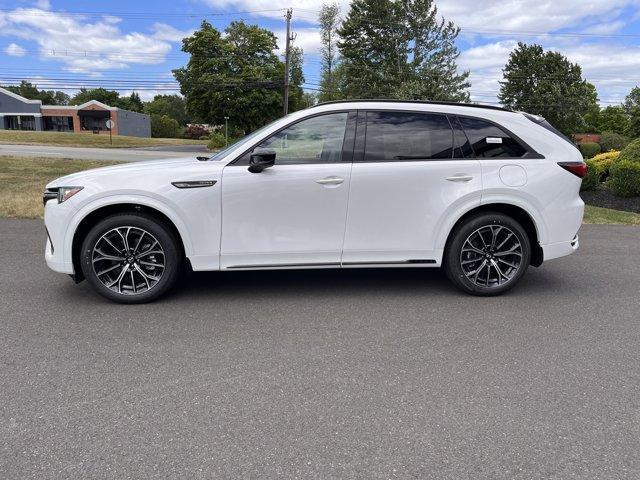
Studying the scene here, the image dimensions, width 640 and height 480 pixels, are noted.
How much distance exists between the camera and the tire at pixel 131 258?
15.0 feet

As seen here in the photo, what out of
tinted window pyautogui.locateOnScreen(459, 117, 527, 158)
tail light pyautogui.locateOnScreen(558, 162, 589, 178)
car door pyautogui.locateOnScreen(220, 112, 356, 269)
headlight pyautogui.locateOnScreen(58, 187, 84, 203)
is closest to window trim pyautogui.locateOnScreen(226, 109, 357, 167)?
car door pyautogui.locateOnScreen(220, 112, 356, 269)

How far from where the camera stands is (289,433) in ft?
9.05

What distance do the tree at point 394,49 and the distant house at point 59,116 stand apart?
40.4 meters

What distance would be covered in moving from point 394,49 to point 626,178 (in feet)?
124

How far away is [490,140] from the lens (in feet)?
16.5

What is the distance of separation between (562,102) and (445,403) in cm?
5198

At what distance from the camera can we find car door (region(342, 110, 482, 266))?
476 centimetres

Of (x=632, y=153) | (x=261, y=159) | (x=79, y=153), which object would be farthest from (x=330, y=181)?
(x=79, y=153)

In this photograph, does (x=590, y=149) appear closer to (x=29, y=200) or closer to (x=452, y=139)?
(x=29, y=200)

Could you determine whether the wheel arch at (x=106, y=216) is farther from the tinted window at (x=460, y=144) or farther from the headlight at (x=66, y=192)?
the tinted window at (x=460, y=144)

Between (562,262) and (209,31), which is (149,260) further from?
(209,31)

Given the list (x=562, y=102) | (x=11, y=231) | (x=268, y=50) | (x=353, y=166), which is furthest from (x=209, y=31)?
(x=353, y=166)

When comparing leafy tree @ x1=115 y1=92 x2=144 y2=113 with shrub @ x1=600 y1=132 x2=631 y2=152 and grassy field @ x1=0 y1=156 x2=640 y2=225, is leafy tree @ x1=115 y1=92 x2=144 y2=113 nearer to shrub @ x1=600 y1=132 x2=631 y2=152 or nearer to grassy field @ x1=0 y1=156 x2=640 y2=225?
shrub @ x1=600 y1=132 x2=631 y2=152

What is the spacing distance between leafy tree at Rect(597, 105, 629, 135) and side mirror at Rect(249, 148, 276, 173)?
79.2m
